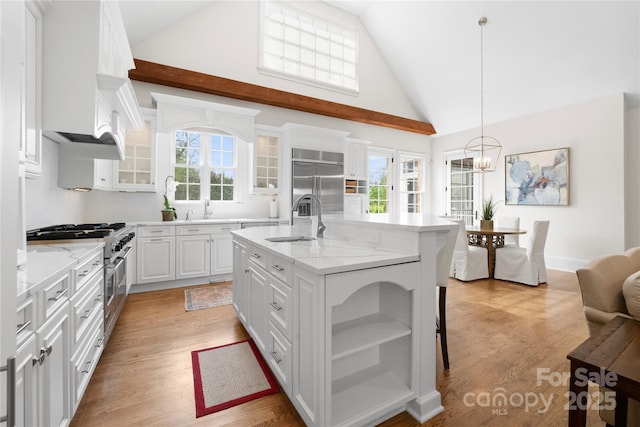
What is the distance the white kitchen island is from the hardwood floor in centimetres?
20

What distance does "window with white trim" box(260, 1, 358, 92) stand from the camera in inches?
210

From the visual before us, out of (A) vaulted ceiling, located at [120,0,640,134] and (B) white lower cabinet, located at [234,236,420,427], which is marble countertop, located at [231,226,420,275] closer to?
(B) white lower cabinet, located at [234,236,420,427]

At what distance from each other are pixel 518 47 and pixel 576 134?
5.91ft

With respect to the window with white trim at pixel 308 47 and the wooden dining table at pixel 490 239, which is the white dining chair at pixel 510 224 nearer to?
the wooden dining table at pixel 490 239

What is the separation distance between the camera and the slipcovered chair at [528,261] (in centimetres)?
412

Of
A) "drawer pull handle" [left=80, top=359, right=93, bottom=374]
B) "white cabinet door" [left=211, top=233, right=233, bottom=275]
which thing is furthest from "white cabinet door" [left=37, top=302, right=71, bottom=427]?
"white cabinet door" [left=211, top=233, right=233, bottom=275]

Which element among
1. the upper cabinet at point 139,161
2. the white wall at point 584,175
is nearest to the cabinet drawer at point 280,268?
the upper cabinet at point 139,161

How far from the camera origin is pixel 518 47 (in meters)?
4.70

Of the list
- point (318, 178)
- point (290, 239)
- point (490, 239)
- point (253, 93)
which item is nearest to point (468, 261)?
point (490, 239)

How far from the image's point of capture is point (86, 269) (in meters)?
1.68

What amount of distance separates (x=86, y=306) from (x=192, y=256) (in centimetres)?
243

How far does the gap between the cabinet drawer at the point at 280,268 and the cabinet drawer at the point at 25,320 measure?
3.40ft

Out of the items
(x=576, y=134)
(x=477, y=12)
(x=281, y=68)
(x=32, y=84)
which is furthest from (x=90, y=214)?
(x=576, y=134)

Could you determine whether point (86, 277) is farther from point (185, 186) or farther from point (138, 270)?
point (185, 186)
